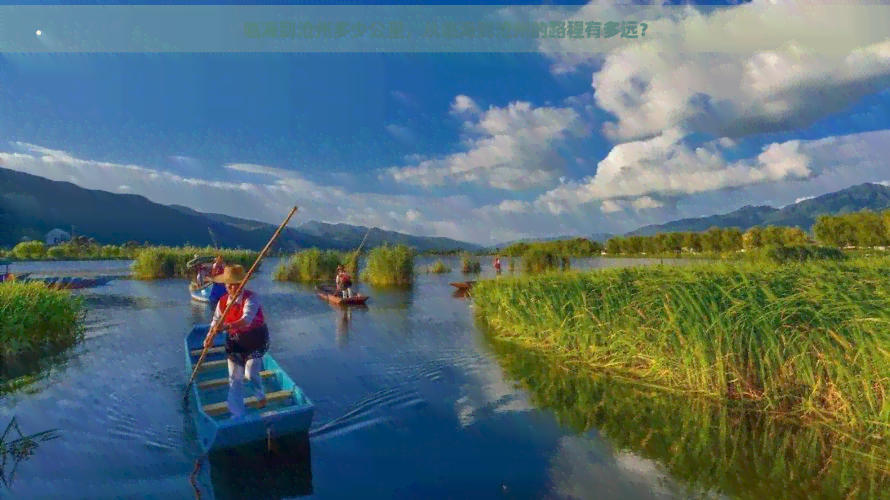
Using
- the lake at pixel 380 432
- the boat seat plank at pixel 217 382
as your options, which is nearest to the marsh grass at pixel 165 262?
the lake at pixel 380 432

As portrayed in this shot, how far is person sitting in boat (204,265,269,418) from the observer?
7445 mm

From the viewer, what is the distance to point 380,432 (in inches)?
334

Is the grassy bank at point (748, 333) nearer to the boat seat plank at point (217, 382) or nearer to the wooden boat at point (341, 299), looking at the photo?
the boat seat plank at point (217, 382)

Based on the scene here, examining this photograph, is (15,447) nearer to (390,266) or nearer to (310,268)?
(390,266)

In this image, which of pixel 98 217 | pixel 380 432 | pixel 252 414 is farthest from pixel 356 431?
pixel 98 217

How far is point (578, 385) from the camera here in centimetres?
1102

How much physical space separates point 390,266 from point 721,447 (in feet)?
98.9

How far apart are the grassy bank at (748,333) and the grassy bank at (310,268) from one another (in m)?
29.0

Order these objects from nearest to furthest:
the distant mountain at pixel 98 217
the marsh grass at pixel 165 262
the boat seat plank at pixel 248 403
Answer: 1. the boat seat plank at pixel 248 403
2. the marsh grass at pixel 165 262
3. the distant mountain at pixel 98 217

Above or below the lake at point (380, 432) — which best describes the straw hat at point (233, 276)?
above

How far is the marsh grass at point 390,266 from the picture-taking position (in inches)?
1442

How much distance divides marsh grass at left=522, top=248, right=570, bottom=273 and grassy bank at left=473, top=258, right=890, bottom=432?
1164 inches

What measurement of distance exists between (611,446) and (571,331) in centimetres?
532

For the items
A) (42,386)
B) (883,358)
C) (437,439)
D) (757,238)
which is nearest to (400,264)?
(42,386)
